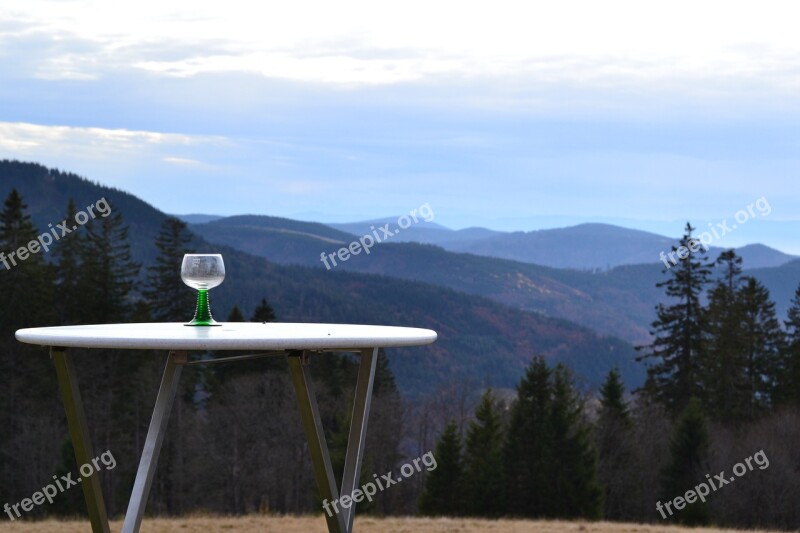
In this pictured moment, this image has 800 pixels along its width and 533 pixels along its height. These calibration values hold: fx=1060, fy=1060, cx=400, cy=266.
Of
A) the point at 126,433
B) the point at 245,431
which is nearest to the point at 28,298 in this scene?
the point at 126,433

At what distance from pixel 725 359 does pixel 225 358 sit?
170ft

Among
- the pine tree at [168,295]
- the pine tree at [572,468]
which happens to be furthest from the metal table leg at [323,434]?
the pine tree at [168,295]

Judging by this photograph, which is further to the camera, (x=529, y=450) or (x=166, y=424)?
(x=529, y=450)

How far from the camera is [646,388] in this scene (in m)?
57.2

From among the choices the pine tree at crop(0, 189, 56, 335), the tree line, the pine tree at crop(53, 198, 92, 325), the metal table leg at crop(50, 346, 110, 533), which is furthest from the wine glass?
the pine tree at crop(53, 198, 92, 325)

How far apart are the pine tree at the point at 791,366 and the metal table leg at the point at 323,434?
53460 millimetres

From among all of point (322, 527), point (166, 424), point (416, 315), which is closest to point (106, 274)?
point (322, 527)

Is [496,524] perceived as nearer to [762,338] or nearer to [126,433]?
[126,433]

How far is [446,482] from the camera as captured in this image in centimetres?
4997

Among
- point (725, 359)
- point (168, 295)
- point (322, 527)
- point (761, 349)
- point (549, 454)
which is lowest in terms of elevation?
point (549, 454)

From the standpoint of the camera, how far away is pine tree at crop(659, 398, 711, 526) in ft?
164

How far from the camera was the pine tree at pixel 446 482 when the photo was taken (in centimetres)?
4947
